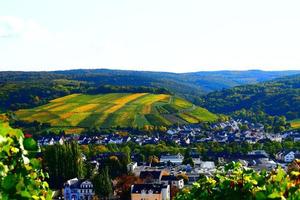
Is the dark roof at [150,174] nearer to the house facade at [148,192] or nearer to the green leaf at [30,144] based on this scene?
the house facade at [148,192]

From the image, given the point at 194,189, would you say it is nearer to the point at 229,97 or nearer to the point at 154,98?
the point at 154,98

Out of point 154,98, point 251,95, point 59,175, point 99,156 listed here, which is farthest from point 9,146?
point 251,95

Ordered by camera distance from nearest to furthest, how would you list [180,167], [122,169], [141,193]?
[141,193], [122,169], [180,167]

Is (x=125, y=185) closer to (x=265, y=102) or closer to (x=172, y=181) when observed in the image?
(x=172, y=181)

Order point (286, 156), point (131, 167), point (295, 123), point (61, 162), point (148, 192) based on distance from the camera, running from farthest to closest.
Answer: point (295, 123)
point (286, 156)
point (131, 167)
point (61, 162)
point (148, 192)

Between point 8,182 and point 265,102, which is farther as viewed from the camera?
point 265,102

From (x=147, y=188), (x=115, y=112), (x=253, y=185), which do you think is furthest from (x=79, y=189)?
(x=115, y=112)
